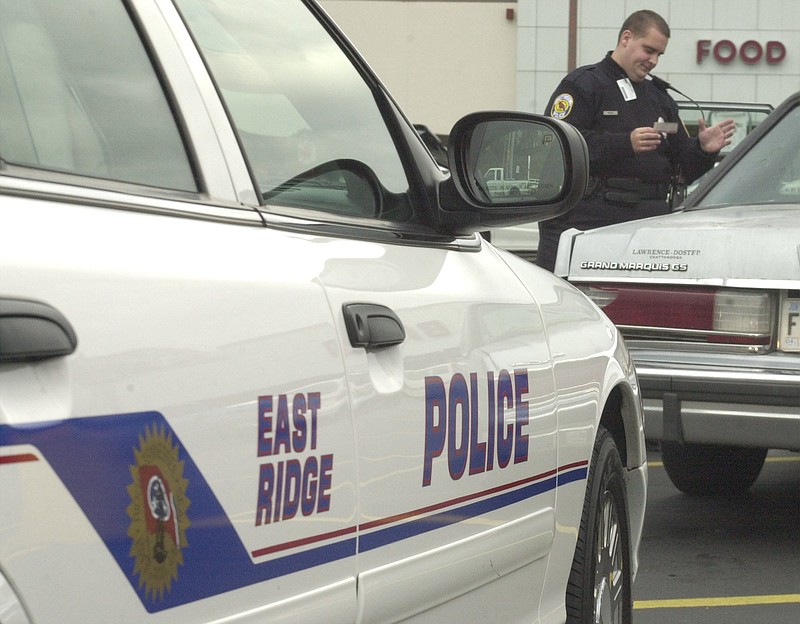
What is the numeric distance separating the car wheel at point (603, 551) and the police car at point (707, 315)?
1.28 meters

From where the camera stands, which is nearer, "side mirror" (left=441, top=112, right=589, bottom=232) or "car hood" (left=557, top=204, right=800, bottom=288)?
"side mirror" (left=441, top=112, right=589, bottom=232)

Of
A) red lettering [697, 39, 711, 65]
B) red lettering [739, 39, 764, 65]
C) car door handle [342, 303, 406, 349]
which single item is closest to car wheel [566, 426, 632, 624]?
car door handle [342, 303, 406, 349]

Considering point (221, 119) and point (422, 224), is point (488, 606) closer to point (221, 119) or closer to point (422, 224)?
point (422, 224)

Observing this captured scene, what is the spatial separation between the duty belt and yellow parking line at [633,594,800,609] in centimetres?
267

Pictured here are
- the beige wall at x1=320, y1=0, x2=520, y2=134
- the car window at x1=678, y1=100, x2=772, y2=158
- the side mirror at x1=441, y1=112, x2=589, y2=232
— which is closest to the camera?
the side mirror at x1=441, y1=112, x2=589, y2=232

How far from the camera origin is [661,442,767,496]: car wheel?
6.04 metres

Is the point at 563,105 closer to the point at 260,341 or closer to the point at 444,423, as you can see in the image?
the point at 444,423

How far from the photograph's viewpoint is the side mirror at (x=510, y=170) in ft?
8.82

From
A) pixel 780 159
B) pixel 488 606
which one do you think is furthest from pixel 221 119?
pixel 780 159

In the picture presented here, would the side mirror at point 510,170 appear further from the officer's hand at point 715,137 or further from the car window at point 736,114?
the car window at point 736,114

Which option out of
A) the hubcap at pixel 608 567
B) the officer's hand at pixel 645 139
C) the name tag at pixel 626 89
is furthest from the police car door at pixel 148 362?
the name tag at pixel 626 89

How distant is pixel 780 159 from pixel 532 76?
2204 cm

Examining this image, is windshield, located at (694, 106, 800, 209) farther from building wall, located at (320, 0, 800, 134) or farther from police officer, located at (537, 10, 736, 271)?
building wall, located at (320, 0, 800, 134)

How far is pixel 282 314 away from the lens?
6.33 ft
